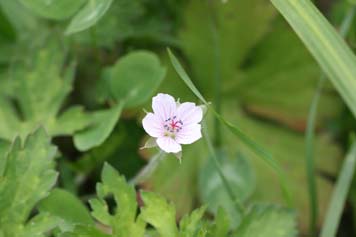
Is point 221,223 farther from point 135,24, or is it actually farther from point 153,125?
point 135,24

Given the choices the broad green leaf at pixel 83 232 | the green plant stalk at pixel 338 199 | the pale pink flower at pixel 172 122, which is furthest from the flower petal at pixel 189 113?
the green plant stalk at pixel 338 199

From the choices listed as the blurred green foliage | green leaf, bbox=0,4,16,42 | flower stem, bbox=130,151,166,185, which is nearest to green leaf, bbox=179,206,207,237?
the blurred green foliage

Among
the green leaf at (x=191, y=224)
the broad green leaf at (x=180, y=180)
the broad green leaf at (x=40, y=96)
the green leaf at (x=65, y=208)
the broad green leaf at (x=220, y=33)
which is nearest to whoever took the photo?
the green leaf at (x=191, y=224)

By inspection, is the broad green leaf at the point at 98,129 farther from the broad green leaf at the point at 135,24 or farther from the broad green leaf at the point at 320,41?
the broad green leaf at the point at 320,41

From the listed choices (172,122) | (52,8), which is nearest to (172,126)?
(172,122)

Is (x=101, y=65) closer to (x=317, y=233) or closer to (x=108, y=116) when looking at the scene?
(x=108, y=116)

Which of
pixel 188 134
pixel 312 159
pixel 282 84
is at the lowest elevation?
pixel 312 159

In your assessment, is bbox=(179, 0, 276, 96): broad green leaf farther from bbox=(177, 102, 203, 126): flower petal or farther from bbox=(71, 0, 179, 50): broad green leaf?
bbox=(177, 102, 203, 126): flower petal
